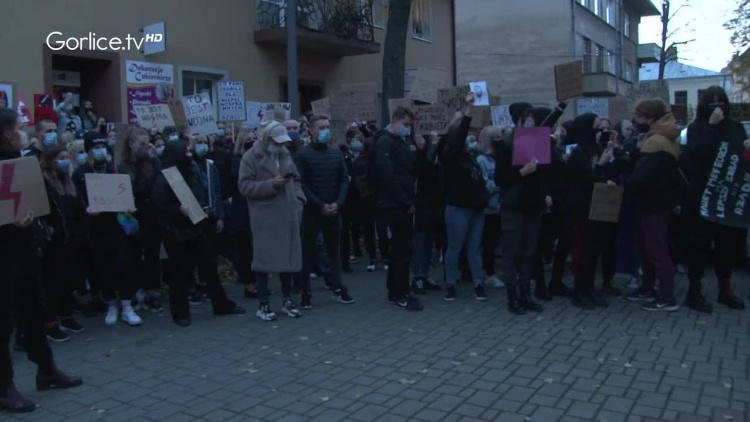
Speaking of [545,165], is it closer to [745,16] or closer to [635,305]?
[635,305]

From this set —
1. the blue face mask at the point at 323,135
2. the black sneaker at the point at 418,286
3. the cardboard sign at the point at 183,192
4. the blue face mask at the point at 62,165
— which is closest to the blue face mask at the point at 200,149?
the cardboard sign at the point at 183,192

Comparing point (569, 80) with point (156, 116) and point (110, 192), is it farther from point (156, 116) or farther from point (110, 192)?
point (110, 192)

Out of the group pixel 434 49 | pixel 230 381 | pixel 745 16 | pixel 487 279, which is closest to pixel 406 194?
pixel 487 279

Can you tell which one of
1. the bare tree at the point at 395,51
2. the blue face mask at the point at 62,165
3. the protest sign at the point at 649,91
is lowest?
the blue face mask at the point at 62,165

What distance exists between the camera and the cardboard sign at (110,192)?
24.0 ft

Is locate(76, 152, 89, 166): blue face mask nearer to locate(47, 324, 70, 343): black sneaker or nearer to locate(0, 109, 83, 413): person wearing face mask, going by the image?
locate(47, 324, 70, 343): black sneaker

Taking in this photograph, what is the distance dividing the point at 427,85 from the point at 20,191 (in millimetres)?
6978

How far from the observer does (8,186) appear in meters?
5.07

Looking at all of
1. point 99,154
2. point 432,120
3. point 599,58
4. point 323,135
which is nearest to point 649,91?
point 432,120

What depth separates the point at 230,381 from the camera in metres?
5.69

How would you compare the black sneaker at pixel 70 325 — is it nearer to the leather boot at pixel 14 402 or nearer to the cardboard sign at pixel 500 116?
the leather boot at pixel 14 402

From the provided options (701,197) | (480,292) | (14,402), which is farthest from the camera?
(480,292)

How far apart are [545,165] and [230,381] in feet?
14.1

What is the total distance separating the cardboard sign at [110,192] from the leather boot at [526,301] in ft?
13.7
